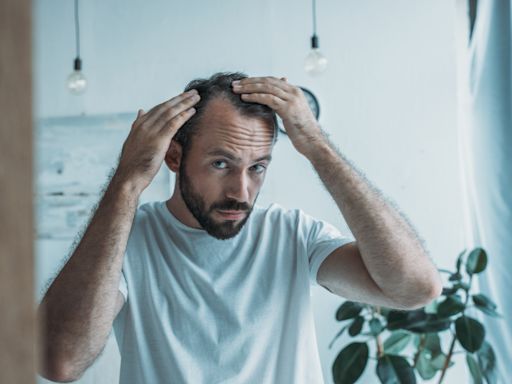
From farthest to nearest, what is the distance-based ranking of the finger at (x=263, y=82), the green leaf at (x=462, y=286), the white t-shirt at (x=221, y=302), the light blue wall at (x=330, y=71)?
the light blue wall at (x=330, y=71)
the green leaf at (x=462, y=286)
the finger at (x=263, y=82)
the white t-shirt at (x=221, y=302)

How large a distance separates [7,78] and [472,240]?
2893 mm

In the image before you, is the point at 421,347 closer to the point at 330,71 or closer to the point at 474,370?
the point at 474,370

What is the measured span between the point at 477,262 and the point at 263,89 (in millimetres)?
1623

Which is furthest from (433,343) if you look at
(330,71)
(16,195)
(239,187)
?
(16,195)

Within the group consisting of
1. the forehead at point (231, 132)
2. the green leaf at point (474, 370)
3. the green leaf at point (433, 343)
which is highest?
the forehead at point (231, 132)

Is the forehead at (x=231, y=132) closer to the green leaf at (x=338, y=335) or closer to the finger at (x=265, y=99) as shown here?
the finger at (x=265, y=99)

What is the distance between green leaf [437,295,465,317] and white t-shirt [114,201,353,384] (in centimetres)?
137

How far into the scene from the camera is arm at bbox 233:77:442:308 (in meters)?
1.24

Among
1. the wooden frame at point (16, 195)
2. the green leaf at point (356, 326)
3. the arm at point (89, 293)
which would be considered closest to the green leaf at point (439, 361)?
the green leaf at point (356, 326)

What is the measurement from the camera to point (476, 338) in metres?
2.48

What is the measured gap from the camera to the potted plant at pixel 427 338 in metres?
2.52

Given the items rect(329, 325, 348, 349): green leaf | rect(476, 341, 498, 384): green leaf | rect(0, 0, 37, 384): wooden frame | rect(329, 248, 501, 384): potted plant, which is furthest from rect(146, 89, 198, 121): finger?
rect(476, 341, 498, 384): green leaf

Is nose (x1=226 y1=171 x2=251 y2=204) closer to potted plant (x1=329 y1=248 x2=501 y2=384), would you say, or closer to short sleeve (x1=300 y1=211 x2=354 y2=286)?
short sleeve (x1=300 y1=211 x2=354 y2=286)

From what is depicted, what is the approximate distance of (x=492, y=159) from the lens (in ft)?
9.11
